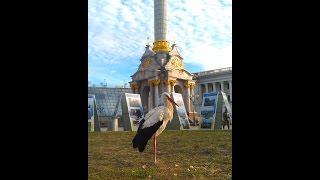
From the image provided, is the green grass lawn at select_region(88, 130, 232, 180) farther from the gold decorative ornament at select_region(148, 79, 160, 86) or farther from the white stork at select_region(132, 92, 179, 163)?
the gold decorative ornament at select_region(148, 79, 160, 86)

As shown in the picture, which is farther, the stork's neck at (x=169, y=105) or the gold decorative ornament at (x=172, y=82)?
the gold decorative ornament at (x=172, y=82)

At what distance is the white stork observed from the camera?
3.70 metres

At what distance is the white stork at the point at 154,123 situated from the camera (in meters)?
3.70

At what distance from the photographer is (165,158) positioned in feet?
11.2

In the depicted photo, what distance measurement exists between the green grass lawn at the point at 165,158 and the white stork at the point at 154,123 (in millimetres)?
61

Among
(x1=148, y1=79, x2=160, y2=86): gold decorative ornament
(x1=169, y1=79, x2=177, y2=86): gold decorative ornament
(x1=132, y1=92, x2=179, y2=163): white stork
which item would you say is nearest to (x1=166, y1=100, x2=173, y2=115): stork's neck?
(x1=132, y1=92, x2=179, y2=163): white stork

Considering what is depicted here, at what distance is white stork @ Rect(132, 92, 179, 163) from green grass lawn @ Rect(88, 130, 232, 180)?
0.20ft

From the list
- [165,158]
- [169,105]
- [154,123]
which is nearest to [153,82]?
[169,105]

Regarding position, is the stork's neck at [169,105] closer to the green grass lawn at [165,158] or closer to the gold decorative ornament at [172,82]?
the green grass lawn at [165,158]

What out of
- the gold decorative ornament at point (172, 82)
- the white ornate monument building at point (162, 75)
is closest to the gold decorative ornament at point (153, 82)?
the white ornate monument building at point (162, 75)
